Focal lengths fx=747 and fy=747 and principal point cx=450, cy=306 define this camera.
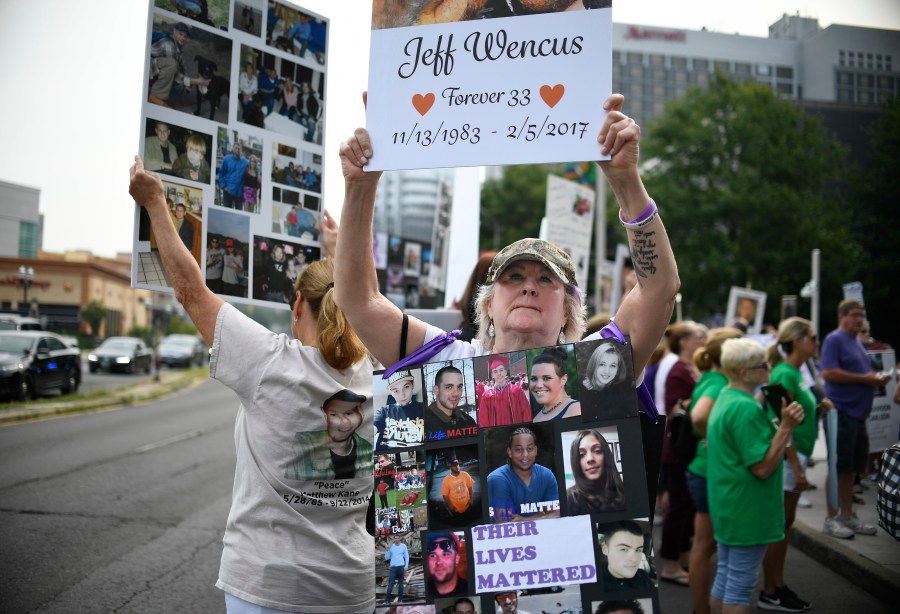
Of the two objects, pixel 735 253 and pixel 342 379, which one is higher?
pixel 735 253

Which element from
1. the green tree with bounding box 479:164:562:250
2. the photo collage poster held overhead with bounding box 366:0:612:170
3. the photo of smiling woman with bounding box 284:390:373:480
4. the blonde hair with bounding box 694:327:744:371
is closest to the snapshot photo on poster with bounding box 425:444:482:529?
the photo of smiling woman with bounding box 284:390:373:480

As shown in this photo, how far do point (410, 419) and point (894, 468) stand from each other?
197cm

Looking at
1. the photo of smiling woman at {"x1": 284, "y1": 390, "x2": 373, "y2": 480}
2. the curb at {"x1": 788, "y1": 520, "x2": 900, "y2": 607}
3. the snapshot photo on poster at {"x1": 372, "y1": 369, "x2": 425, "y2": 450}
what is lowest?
the curb at {"x1": 788, "y1": 520, "x2": 900, "y2": 607}

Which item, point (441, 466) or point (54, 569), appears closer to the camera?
point (441, 466)

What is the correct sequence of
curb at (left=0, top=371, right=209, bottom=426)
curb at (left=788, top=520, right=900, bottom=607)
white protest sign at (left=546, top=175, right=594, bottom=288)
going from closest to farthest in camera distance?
1. curb at (left=788, top=520, right=900, bottom=607)
2. white protest sign at (left=546, top=175, right=594, bottom=288)
3. curb at (left=0, top=371, right=209, bottom=426)

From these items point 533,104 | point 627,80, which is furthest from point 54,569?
point 627,80

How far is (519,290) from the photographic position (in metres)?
2.17

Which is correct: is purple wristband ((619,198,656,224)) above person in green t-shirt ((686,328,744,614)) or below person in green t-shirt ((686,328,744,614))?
above

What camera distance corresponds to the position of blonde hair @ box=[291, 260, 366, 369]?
8.12ft

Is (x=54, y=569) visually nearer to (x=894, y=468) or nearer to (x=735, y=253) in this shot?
(x=894, y=468)

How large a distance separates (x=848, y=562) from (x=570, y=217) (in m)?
4.44

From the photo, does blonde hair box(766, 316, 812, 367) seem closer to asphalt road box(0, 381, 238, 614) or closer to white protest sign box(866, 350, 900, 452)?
white protest sign box(866, 350, 900, 452)

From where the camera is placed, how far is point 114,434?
1372cm

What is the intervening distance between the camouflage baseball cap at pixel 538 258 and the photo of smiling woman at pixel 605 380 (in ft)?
1.06
